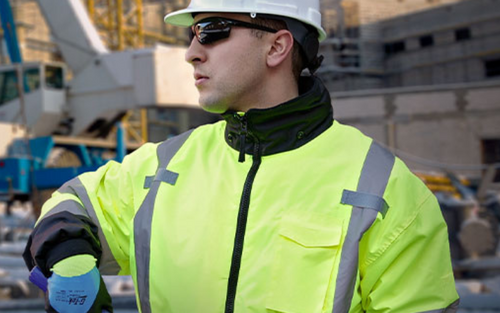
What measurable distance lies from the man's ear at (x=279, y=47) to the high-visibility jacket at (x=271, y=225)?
0.12 metres

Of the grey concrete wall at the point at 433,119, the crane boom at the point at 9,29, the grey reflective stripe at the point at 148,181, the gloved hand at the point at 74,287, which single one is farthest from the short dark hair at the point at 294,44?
the grey concrete wall at the point at 433,119

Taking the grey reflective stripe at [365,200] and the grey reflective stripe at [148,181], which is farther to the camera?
the grey reflective stripe at [148,181]

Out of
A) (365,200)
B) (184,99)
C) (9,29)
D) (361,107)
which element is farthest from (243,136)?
(361,107)

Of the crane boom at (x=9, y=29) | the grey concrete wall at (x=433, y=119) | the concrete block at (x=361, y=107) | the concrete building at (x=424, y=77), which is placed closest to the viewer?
the crane boom at (x=9, y=29)

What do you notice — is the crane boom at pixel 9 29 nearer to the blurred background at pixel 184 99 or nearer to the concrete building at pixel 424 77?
the blurred background at pixel 184 99

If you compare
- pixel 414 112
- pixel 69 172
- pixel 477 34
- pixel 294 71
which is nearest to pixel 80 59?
pixel 69 172

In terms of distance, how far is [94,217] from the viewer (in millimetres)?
1670

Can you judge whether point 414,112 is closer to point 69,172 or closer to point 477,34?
point 477,34

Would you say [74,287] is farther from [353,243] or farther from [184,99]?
[184,99]

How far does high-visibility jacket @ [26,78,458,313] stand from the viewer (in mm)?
1459

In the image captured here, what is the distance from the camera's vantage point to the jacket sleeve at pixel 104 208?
5.02 feet

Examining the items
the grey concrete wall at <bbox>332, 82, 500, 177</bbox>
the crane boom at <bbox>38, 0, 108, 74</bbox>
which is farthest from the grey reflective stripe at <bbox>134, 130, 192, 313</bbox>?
the grey concrete wall at <bbox>332, 82, 500, 177</bbox>

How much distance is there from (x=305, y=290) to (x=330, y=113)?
19.4 inches

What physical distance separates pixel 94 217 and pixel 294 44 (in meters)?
0.71
